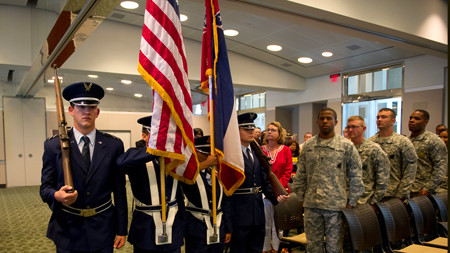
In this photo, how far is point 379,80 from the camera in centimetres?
825

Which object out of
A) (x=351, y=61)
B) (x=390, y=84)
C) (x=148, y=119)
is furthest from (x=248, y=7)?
(x=390, y=84)

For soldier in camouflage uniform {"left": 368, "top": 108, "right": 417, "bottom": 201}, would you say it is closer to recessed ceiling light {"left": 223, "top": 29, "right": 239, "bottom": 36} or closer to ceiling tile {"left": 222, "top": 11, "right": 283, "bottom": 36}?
ceiling tile {"left": 222, "top": 11, "right": 283, "bottom": 36}

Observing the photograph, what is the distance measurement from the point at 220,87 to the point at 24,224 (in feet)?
15.7

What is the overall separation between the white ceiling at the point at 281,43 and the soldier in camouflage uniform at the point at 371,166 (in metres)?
3.02

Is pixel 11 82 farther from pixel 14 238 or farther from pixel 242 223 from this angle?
pixel 242 223

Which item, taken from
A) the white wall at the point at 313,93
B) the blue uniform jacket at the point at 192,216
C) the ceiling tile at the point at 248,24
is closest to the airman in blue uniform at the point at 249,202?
the blue uniform jacket at the point at 192,216

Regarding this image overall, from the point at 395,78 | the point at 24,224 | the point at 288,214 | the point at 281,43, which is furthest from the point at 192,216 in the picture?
the point at 395,78

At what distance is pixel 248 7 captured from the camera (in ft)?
13.4

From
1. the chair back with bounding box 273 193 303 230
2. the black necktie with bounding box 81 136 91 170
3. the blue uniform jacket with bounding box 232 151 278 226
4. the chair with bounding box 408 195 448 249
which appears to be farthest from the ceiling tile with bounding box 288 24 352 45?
the black necktie with bounding box 81 136 91 170

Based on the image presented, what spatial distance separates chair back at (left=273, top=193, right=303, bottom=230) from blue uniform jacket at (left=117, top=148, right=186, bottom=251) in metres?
1.45

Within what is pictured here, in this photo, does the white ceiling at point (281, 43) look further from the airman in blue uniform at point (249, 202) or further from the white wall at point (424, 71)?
the airman in blue uniform at point (249, 202)

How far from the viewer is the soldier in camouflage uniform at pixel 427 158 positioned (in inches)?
166

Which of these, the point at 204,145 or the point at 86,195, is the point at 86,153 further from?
the point at 204,145

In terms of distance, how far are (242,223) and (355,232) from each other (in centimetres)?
107
